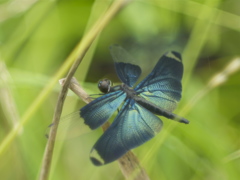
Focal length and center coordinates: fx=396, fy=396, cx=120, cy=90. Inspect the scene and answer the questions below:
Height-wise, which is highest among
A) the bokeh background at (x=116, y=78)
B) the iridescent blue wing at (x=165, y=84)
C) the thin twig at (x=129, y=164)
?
the iridescent blue wing at (x=165, y=84)

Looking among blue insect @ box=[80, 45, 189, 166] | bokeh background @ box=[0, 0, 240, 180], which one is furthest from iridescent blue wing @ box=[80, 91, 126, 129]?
bokeh background @ box=[0, 0, 240, 180]

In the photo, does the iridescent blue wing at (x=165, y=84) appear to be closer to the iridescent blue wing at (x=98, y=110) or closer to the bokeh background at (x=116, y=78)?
the iridescent blue wing at (x=98, y=110)

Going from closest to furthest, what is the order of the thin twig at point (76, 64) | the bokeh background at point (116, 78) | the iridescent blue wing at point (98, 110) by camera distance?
1. the thin twig at point (76, 64)
2. the iridescent blue wing at point (98, 110)
3. the bokeh background at point (116, 78)

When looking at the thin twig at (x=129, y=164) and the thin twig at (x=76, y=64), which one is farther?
the thin twig at (x=129, y=164)

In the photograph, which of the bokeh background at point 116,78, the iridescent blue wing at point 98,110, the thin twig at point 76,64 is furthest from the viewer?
the bokeh background at point 116,78

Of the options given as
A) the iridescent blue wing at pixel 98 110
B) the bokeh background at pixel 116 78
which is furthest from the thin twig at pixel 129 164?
the bokeh background at pixel 116 78

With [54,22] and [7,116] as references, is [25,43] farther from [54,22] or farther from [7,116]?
[7,116]

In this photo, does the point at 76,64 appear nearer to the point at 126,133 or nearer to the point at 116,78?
the point at 126,133

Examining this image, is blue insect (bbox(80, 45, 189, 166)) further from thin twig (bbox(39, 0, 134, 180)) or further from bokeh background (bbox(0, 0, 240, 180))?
bokeh background (bbox(0, 0, 240, 180))
